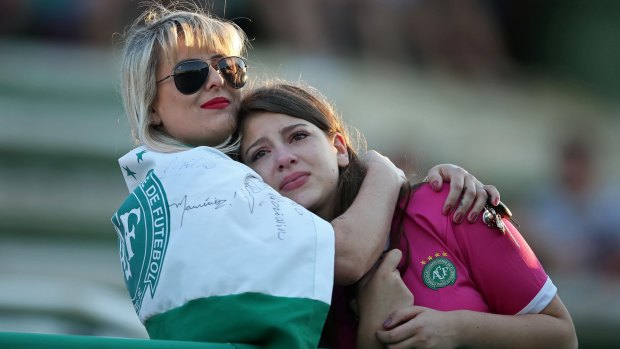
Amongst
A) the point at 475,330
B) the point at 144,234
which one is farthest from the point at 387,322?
the point at 144,234

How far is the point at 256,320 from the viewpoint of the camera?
300cm

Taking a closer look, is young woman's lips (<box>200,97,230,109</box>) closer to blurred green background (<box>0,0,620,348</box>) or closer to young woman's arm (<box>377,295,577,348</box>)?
young woman's arm (<box>377,295,577,348</box>)

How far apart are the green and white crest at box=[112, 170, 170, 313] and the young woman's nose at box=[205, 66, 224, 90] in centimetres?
54

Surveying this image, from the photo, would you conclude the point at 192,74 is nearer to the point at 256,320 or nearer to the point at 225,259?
the point at 225,259

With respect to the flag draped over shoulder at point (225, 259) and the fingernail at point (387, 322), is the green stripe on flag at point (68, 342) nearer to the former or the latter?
the flag draped over shoulder at point (225, 259)

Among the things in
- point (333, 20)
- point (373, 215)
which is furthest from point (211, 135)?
point (333, 20)

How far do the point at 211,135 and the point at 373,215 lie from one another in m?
0.68

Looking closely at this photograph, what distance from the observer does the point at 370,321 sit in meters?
3.34

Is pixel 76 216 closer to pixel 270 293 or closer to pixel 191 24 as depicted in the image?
pixel 191 24

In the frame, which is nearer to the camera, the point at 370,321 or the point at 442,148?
the point at 370,321

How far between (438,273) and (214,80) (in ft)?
3.29

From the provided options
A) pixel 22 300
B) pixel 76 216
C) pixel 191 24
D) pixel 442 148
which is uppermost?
pixel 191 24

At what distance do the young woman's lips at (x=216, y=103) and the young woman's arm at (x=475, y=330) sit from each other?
101cm
